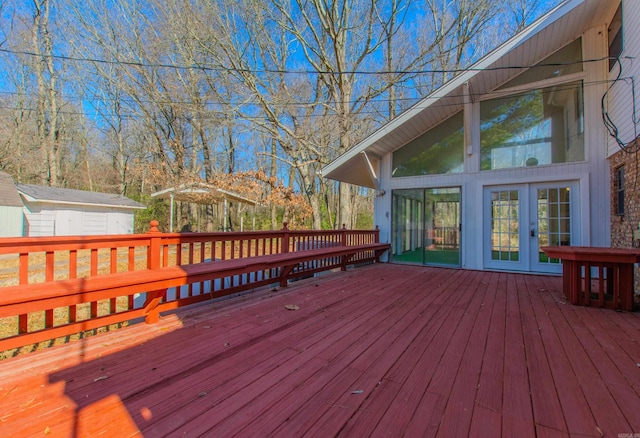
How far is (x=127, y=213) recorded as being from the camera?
46.4ft

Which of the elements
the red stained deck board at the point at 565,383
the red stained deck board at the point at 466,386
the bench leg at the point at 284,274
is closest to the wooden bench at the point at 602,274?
the red stained deck board at the point at 565,383

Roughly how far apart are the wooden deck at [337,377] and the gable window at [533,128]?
3.45 metres

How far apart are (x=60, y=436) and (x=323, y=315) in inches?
83.1

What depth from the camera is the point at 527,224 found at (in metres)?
Result: 5.68

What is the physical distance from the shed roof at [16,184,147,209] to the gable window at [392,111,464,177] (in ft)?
41.2

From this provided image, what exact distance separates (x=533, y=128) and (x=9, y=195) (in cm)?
1573

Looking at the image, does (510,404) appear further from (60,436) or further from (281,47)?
(281,47)

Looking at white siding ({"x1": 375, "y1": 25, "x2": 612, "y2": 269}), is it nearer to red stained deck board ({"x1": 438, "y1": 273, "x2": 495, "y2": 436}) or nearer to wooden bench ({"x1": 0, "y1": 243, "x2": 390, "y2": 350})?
red stained deck board ({"x1": 438, "y1": 273, "x2": 495, "y2": 436})

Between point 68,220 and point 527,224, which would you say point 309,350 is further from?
point 68,220

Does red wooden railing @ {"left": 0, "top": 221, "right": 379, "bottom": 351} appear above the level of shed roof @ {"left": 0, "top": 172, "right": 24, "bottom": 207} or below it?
below

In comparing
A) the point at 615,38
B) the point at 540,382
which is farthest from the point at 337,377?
the point at 615,38

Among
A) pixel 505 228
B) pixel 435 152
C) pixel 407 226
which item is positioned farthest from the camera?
pixel 407 226

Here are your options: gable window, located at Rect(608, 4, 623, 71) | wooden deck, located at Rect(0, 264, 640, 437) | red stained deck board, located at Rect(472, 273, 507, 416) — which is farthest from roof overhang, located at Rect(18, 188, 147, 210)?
gable window, located at Rect(608, 4, 623, 71)

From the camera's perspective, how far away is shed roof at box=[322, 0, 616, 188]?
484cm
